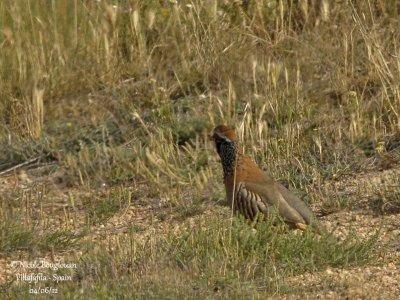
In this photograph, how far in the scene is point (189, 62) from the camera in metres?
10.1

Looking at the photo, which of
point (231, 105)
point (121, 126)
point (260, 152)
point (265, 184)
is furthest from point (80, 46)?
point (265, 184)

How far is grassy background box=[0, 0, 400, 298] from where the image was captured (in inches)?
257

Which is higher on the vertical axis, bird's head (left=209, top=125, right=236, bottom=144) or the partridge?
bird's head (left=209, top=125, right=236, bottom=144)

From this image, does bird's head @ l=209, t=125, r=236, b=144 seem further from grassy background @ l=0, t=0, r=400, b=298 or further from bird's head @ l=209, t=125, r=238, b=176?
grassy background @ l=0, t=0, r=400, b=298

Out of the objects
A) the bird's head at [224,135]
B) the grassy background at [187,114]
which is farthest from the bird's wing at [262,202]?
the bird's head at [224,135]

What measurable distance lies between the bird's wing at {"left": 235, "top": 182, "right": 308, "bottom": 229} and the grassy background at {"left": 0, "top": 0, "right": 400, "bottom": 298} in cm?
25

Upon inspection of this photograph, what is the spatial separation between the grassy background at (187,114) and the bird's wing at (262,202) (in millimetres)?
249

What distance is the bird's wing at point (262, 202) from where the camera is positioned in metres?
6.97

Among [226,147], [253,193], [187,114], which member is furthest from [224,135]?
[187,114]

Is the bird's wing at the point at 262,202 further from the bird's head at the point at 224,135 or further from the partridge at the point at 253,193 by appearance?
the bird's head at the point at 224,135

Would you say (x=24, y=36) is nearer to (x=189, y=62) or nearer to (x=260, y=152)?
(x=189, y=62)

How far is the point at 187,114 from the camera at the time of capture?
31.0 ft

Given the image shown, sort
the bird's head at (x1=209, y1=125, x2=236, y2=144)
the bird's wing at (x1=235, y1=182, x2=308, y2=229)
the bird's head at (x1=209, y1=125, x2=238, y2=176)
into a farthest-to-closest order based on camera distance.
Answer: the bird's head at (x1=209, y1=125, x2=236, y2=144), the bird's head at (x1=209, y1=125, x2=238, y2=176), the bird's wing at (x1=235, y1=182, x2=308, y2=229)

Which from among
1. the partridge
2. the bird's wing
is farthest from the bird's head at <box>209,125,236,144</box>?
the bird's wing
